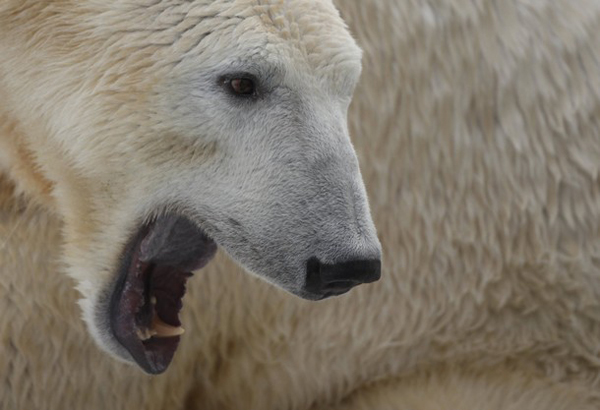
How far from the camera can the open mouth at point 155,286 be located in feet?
7.50

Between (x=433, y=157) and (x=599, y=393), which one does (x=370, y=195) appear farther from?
(x=599, y=393)

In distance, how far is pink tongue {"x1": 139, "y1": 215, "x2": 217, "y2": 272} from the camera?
2.26m

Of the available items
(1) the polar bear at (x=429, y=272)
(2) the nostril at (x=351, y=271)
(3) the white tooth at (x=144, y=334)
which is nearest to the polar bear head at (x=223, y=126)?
(2) the nostril at (x=351, y=271)

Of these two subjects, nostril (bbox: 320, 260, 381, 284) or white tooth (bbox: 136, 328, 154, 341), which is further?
white tooth (bbox: 136, 328, 154, 341)

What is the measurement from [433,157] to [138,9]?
111 centimetres

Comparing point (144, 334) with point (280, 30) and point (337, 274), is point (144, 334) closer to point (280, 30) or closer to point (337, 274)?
point (337, 274)

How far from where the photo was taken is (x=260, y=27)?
207 cm

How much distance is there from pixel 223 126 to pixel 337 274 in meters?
0.33

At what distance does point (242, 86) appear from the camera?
2090 millimetres

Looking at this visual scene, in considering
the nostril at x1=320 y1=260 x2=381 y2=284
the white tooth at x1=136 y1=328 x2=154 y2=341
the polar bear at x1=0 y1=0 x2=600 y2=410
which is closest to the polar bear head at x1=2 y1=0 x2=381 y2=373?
the nostril at x1=320 y1=260 x2=381 y2=284

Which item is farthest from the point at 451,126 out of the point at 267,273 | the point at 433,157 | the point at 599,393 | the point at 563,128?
the point at 267,273

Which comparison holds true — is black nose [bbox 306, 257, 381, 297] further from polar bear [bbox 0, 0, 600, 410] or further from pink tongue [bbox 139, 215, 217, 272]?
polar bear [bbox 0, 0, 600, 410]

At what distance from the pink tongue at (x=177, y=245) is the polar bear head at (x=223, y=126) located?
0.04m

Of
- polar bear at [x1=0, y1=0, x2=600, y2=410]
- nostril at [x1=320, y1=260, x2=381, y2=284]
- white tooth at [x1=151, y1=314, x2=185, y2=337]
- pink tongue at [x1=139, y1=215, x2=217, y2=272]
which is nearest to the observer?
nostril at [x1=320, y1=260, x2=381, y2=284]
